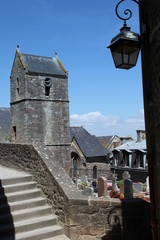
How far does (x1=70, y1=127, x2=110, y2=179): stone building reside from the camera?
3472 centimetres

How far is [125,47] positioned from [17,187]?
4715 millimetres

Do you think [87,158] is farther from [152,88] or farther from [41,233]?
[152,88]

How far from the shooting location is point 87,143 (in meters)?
36.8

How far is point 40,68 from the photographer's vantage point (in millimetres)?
30875

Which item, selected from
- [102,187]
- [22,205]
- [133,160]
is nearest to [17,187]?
[22,205]

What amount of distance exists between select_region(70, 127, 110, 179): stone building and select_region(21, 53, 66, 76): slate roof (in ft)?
30.0

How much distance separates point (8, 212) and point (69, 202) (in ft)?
4.95

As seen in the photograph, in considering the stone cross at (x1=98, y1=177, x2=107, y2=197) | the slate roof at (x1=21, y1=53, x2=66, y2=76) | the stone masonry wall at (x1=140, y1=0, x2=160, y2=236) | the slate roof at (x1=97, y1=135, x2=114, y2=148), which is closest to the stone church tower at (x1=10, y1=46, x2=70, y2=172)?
the slate roof at (x1=21, y1=53, x2=66, y2=76)

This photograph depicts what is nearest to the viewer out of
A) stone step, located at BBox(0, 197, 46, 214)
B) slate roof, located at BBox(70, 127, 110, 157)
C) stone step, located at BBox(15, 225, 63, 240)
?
stone step, located at BBox(15, 225, 63, 240)

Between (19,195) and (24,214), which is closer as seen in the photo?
(24,214)

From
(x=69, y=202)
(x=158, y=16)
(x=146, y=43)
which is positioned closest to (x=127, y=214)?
(x=69, y=202)

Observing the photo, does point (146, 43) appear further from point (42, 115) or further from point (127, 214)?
point (42, 115)

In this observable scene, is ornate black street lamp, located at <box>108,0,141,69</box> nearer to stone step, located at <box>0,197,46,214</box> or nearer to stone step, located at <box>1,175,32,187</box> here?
stone step, located at <box>0,197,46,214</box>

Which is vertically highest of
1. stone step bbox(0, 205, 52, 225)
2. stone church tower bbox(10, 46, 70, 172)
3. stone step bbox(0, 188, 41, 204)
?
stone church tower bbox(10, 46, 70, 172)
